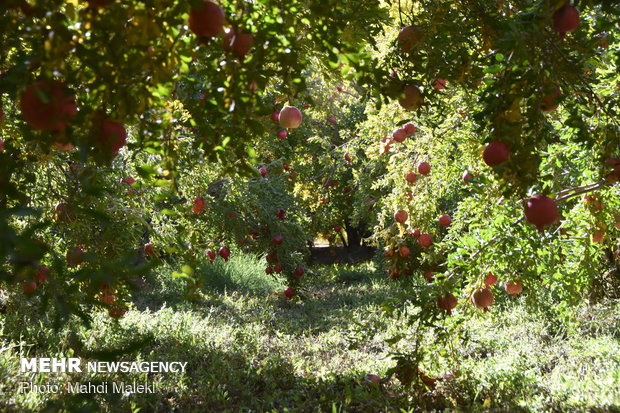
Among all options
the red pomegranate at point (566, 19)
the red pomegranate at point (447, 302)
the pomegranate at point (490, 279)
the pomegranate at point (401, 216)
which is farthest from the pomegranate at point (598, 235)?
the red pomegranate at point (566, 19)

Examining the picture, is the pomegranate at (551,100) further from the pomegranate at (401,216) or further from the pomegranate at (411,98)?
the pomegranate at (401,216)

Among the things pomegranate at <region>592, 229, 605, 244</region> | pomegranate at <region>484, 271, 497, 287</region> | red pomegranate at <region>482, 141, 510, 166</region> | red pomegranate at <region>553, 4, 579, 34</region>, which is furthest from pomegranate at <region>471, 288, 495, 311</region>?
red pomegranate at <region>553, 4, 579, 34</region>

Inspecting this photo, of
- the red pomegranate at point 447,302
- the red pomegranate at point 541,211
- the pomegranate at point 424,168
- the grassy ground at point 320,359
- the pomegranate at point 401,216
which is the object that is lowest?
the grassy ground at point 320,359

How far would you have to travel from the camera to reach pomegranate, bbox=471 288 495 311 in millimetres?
3143

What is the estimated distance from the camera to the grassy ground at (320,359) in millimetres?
3633

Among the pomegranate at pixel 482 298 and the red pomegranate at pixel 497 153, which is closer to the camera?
the red pomegranate at pixel 497 153

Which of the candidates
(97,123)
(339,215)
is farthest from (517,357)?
(339,215)

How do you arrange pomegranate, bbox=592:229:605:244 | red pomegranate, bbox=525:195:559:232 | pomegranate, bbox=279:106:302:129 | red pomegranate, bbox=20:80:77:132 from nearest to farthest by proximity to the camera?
red pomegranate, bbox=20:80:77:132, red pomegranate, bbox=525:195:559:232, pomegranate, bbox=279:106:302:129, pomegranate, bbox=592:229:605:244

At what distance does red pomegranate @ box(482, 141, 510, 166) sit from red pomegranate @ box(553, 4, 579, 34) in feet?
1.45

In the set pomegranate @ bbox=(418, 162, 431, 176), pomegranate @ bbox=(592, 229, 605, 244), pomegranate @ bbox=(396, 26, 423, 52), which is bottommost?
pomegranate @ bbox=(592, 229, 605, 244)

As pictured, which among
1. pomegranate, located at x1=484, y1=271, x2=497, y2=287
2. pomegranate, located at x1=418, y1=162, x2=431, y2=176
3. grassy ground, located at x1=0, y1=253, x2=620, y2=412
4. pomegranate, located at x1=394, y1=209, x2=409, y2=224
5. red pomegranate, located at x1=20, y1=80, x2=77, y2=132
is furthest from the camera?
pomegranate, located at x1=394, y1=209, x2=409, y2=224

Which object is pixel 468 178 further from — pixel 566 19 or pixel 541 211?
pixel 566 19

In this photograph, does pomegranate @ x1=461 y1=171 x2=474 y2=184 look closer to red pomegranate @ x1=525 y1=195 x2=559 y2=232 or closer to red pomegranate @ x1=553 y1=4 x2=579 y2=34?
red pomegranate @ x1=525 y1=195 x2=559 y2=232

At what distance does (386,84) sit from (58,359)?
365 cm
